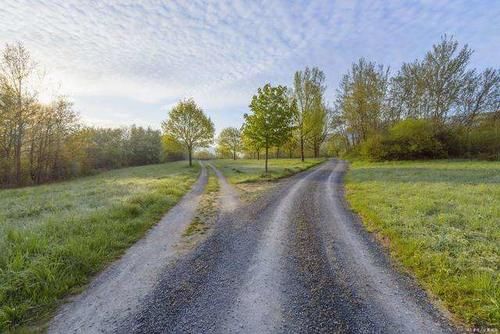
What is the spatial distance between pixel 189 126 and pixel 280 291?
3664 cm

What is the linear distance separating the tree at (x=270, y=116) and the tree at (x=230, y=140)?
165 feet

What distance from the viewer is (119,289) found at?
15.7 ft

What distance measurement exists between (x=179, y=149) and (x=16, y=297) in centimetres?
3662

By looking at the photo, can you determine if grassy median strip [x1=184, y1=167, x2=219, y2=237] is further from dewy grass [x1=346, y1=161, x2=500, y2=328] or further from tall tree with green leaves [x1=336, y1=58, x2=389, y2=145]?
tall tree with green leaves [x1=336, y1=58, x2=389, y2=145]

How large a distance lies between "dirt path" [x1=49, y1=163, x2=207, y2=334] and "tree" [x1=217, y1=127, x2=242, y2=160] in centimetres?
6706

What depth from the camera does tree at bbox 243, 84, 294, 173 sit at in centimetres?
2311

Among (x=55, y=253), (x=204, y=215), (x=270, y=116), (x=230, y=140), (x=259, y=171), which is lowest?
(x=204, y=215)

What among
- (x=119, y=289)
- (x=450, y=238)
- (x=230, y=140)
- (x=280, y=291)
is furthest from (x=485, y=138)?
(x=230, y=140)

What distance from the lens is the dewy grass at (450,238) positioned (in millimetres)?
4152

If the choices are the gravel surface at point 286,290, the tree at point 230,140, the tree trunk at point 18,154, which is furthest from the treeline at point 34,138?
the tree at point 230,140

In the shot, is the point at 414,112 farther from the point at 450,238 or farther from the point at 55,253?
the point at 55,253

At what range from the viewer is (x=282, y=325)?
3.64m

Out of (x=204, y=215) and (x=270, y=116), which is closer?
(x=204, y=215)

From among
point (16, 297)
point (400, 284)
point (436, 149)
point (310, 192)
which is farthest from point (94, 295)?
point (436, 149)
